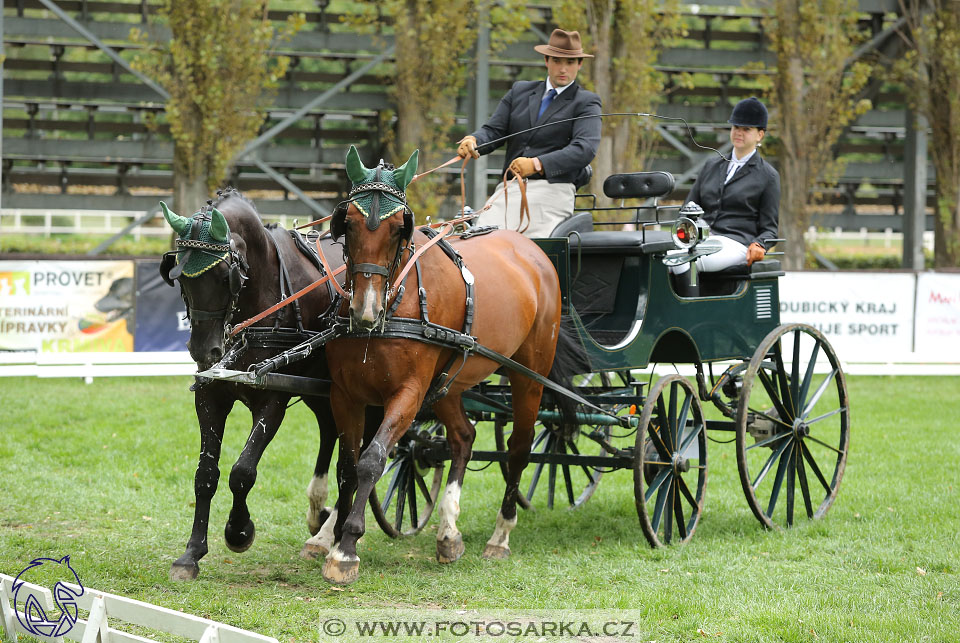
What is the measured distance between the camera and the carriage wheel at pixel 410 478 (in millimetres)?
6285

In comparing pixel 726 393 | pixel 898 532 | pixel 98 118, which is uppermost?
pixel 98 118

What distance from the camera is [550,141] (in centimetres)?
639

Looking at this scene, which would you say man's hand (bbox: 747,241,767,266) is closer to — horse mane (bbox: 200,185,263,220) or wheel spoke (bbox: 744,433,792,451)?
wheel spoke (bbox: 744,433,792,451)

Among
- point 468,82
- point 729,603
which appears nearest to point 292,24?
point 468,82

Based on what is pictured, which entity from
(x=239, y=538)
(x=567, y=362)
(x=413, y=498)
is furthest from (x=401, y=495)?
(x=239, y=538)

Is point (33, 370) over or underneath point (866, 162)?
underneath

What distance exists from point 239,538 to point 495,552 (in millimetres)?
1397

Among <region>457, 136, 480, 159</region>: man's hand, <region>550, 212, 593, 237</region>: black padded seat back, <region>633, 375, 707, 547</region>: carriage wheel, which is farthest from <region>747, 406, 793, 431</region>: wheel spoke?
<region>457, 136, 480, 159</region>: man's hand

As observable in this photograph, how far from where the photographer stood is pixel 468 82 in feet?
57.5

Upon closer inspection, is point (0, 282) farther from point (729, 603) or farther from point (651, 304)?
point (729, 603)

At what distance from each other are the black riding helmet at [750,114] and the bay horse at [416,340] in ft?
6.14

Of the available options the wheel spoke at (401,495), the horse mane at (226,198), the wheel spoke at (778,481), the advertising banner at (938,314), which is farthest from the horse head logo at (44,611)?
the advertising banner at (938,314)

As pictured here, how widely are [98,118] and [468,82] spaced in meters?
7.47

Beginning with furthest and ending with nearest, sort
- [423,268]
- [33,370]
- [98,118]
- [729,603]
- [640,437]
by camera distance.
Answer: [98,118]
[33,370]
[640,437]
[423,268]
[729,603]
